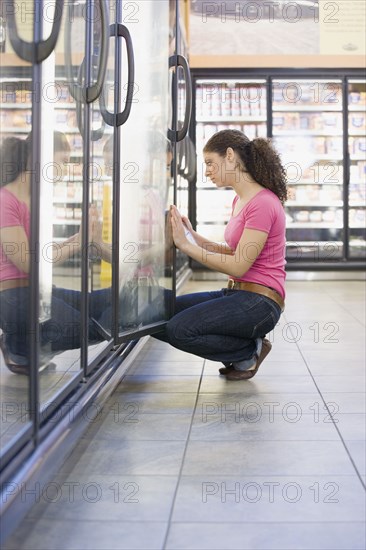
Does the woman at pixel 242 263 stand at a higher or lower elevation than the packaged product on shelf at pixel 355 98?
lower

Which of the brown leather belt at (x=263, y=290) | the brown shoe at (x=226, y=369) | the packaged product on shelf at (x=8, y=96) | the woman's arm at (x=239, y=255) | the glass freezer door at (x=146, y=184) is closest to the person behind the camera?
the packaged product on shelf at (x=8, y=96)

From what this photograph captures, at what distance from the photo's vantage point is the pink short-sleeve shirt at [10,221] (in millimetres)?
1766

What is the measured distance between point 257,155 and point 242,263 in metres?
0.51

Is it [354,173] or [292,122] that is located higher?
[292,122]

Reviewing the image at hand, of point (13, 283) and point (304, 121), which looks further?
point (304, 121)

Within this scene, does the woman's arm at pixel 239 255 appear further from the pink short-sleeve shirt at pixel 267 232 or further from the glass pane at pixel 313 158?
the glass pane at pixel 313 158

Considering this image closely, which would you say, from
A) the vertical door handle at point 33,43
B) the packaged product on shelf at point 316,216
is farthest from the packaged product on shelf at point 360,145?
the vertical door handle at point 33,43

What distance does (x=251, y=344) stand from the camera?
3619 millimetres

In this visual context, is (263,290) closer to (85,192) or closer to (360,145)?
(85,192)

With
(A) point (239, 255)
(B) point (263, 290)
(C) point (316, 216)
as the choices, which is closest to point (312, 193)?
(C) point (316, 216)

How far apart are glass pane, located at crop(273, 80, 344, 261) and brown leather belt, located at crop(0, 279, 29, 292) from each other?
24.9 feet

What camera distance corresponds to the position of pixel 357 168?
31.1 ft

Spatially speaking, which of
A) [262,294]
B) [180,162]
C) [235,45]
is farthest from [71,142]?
[235,45]

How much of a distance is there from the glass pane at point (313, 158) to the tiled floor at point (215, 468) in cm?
563
